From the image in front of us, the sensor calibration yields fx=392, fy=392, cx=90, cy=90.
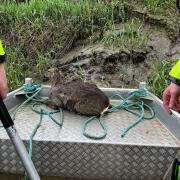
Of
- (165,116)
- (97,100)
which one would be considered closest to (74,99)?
(97,100)

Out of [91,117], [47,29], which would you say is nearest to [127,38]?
[47,29]

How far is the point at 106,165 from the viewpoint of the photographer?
9.94 feet

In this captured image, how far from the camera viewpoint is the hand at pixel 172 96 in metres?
2.21

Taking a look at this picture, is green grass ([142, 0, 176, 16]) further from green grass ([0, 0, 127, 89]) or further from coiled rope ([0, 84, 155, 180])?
coiled rope ([0, 84, 155, 180])

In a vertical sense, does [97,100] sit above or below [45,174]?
above

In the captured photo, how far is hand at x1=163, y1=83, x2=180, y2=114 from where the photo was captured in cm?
221

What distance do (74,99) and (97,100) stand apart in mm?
250

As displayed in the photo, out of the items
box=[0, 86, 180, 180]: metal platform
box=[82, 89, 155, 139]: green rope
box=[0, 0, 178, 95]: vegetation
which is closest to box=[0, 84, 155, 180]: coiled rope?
box=[82, 89, 155, 139]: green rope

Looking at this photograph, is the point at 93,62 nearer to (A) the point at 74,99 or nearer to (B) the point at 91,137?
(A) the point at 74,99

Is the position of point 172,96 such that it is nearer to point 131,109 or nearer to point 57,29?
point 131,109

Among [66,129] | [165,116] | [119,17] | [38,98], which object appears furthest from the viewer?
[119,17]

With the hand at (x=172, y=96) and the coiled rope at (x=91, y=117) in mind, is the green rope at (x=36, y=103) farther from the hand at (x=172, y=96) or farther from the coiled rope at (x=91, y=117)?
the hand at (x=172, y=96)

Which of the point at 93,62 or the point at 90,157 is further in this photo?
the point at 93,62

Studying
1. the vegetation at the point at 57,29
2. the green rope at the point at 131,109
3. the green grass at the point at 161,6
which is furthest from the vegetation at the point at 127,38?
the green rope at the point at 131,109
